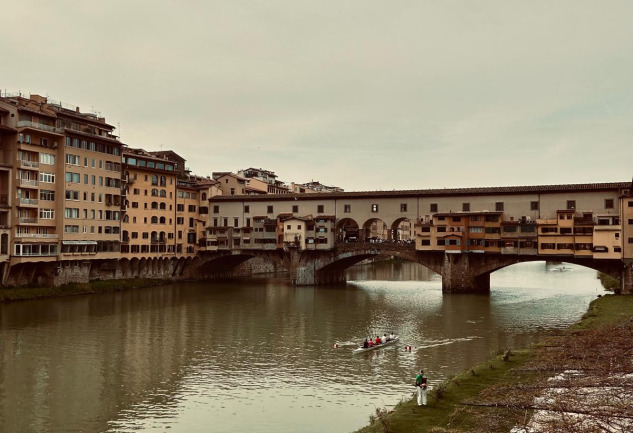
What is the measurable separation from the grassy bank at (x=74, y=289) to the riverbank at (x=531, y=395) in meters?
43.9

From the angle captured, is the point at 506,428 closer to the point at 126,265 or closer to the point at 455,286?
the point at 455,286

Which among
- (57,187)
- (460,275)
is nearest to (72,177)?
(57,187)

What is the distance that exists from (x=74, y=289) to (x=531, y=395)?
50829mm

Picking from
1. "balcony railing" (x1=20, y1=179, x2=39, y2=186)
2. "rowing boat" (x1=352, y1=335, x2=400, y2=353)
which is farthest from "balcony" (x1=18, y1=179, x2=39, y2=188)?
"rowing boat" (x1=352, y1=335, x2=400, y2=353)

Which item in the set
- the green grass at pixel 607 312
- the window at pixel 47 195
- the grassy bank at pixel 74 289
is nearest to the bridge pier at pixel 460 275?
the green grass at pixel 607 312

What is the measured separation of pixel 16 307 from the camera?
4900cm

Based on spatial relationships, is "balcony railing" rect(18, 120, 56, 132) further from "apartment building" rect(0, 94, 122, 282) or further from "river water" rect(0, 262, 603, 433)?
"river water" rect(0, 262, 603, 433)

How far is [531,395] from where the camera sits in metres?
19.9

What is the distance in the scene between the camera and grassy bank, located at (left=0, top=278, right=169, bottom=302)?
52.5 metres

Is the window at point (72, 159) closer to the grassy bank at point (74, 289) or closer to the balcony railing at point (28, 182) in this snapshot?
the balcony railing at point (28, 182)

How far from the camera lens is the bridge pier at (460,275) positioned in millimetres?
62875

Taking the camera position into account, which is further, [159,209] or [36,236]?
[159,209]

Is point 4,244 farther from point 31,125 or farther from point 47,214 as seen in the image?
point 31,125

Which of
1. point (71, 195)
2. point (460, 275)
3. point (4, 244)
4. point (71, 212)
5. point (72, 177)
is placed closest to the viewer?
point (4, 244)
